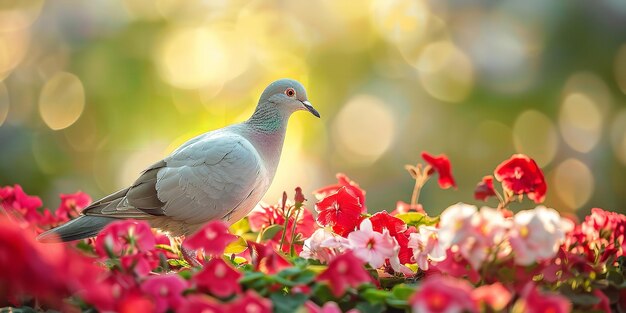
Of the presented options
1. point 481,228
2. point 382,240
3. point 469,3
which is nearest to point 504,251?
point 481,228

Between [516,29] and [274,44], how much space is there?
234cm

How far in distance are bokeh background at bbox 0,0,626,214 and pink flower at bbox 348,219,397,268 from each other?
4738 millimetres

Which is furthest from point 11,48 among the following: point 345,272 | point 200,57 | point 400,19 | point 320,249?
point 345,272

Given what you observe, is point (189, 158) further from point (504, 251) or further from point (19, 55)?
point (19, 55)

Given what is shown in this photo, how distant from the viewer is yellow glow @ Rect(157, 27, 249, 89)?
21.9ft

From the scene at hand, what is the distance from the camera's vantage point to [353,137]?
6.82 metres

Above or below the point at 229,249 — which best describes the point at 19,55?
above

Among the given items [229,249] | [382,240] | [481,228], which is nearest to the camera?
[481,228]

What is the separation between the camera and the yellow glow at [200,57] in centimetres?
666

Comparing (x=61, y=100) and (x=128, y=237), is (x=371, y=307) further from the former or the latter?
(x=61, y=100)

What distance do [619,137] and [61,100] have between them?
213 inches

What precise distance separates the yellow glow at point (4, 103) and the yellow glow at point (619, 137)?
5.82 m

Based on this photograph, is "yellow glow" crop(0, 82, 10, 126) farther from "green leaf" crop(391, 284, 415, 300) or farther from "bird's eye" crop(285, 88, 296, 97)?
"green leaf" crop(391, 284, 415, 300)

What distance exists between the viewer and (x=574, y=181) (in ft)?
21.4
